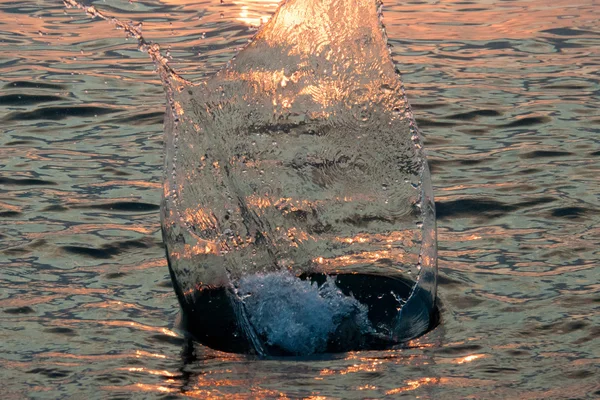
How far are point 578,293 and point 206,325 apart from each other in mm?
2151

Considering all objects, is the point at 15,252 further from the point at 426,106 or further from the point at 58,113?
the point at 426,106

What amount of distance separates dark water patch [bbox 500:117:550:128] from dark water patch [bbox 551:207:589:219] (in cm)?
248

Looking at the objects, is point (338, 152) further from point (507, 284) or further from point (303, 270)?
point (507, 284)

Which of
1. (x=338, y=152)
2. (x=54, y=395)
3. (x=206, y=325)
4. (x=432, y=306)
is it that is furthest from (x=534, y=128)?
(x=54, y=395)

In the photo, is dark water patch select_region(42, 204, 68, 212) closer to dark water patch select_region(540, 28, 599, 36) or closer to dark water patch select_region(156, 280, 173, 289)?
dark water patch select_region(156, 280, 173, 289)

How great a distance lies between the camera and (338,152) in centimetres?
757

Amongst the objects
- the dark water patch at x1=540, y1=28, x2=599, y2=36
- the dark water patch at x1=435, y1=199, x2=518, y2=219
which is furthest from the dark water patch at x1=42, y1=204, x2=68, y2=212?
the dark water patch at x1=540, y1=28, x2=599, y2=36

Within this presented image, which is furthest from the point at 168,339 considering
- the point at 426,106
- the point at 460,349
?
the point at 426,106

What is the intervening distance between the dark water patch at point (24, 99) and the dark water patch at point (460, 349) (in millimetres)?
6845

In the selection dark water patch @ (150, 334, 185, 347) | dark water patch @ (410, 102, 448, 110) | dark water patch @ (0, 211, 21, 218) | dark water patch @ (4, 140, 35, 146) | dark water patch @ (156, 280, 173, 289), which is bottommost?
dark water patch @ (4, 140, 35, 146)

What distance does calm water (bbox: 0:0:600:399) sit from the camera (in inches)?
226

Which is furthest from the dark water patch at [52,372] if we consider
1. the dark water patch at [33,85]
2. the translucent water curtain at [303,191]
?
the dark water patch at [33,85]

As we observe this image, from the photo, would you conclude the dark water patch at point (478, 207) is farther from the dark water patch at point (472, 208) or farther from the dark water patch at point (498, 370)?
the dark water patch at point (498, 370)

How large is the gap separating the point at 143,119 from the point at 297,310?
16.6ft
